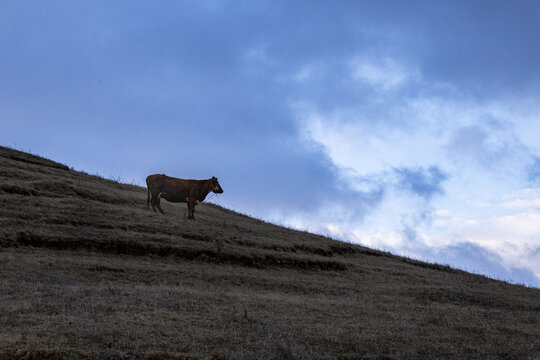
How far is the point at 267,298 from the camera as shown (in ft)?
49.3

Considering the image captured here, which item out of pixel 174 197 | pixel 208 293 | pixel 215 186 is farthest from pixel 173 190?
pixel 208 293

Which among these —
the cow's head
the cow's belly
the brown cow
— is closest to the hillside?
the brown cow

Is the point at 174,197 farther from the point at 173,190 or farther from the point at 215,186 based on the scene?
the point at 215,186

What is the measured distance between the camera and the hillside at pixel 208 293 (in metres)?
9.52

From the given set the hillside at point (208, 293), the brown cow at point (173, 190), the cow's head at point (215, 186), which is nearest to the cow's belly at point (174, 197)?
the brown cow at point (173, 190)

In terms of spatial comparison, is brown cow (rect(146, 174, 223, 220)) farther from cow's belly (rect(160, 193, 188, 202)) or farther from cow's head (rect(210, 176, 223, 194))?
cow's head (rect(210, 176, 223, 194))

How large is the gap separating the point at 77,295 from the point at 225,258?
9.45 metres

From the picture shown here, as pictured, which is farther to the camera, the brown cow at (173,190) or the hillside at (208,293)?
the brown cow at (173,190)

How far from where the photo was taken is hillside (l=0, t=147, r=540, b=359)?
952 centimetres

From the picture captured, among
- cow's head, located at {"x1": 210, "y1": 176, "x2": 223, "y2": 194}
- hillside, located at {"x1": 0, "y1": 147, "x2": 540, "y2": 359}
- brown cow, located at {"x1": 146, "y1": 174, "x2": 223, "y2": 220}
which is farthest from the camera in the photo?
cow's head, located at {"x1": 210, "y1": 176, "x2": 223, "y2": 194}

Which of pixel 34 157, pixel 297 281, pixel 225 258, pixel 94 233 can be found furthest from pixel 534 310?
pixel 34 157

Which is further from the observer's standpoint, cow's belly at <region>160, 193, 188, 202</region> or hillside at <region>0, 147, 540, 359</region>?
cow's belly at <region>160, 193, 188, 202</region>

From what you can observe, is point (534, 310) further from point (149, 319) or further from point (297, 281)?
point (149, 319)

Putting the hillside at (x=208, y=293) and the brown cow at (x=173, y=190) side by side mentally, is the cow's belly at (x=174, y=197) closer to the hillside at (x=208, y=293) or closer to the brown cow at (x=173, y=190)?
the brown cow at (x=173, y=190)
